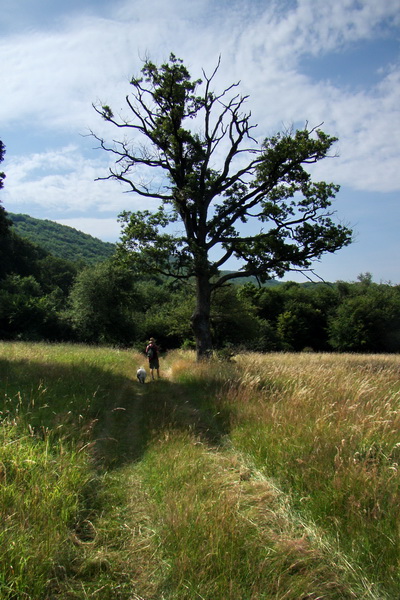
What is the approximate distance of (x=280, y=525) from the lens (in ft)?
10.8

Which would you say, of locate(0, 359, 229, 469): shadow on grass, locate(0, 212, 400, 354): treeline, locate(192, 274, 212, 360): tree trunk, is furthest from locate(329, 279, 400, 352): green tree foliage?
locate(0, 359, 229, 469): shadow on grass

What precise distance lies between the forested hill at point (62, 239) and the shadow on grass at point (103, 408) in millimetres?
114874

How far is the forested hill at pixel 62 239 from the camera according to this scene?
12480 centimetres

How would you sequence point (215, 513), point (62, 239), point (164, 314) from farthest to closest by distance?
point (62, 239)
point (164, 314)
point (215, 513)

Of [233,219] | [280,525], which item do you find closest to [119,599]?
[280,525]

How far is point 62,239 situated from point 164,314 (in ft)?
370

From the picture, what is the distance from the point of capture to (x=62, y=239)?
145 metres

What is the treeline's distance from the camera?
120ft

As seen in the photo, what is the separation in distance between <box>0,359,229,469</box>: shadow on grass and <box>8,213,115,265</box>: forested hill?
114874 mm

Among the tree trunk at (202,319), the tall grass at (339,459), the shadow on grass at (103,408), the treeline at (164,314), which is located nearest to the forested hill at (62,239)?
the treeline at (164,314)

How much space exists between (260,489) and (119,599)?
1968 mm

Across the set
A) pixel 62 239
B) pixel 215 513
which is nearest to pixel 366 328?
pixel 215 513

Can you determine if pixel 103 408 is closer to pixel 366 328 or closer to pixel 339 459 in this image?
pixel 339 459

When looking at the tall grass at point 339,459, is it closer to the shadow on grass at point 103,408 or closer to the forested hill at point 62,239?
the shadow on grass at point 103,408
